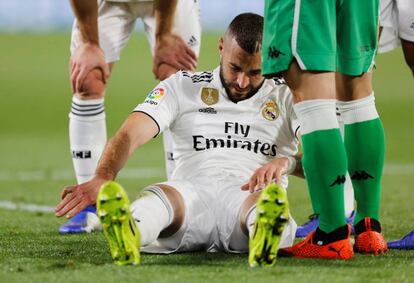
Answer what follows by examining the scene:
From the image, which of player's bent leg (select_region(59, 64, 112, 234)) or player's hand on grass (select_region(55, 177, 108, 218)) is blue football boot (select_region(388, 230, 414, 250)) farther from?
player's bent leg (select_region(59, 64, 112, 234))

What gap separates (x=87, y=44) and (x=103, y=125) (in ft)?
1.86

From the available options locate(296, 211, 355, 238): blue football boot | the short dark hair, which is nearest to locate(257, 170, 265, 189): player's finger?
the short dark hair

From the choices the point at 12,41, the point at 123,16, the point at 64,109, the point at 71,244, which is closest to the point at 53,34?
the point at 12,41

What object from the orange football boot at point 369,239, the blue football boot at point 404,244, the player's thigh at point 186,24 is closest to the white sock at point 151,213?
the orange football boot at point 369,239

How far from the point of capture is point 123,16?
5.74 metres

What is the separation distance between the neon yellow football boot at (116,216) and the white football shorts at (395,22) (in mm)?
1923

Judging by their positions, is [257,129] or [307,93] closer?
[307,93]

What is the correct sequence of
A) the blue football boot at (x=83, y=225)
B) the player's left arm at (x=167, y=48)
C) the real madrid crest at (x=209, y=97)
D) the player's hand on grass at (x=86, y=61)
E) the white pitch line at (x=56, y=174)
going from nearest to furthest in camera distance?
the real madrid crest at (x=209, y=97), the blue football boot at (x=83, y=225), the player's hand on grass at (x=86, y=61), the player's left arm at (x=167, y=48), the white pitch line at (x=56, y=174)

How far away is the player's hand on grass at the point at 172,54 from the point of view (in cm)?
537

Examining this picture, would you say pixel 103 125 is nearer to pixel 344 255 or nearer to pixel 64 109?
pixel 344 255

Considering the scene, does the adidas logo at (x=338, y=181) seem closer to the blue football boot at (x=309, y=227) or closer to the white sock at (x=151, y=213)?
the white sock at (x=151, y=213)

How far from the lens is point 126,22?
5777mm

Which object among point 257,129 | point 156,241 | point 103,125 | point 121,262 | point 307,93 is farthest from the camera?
point 103,125

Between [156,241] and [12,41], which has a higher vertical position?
[156,241]
